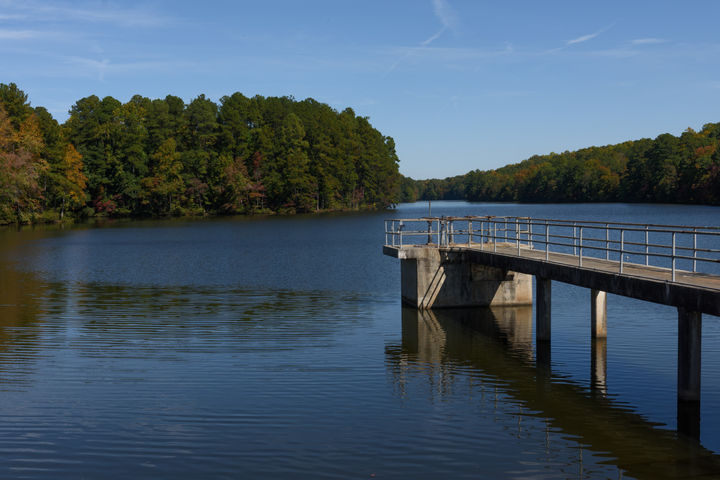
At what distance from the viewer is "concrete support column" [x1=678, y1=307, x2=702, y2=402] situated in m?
13.8

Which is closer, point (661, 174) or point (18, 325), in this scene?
point (18, 325)

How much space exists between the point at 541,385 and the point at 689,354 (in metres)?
3.61

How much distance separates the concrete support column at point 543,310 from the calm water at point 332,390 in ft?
1.92

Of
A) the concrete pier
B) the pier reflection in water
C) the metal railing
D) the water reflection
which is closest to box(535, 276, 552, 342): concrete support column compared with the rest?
the concrete pier

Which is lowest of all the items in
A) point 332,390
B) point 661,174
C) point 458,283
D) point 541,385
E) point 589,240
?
point 541,385

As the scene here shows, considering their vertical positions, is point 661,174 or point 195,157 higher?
point 195,157

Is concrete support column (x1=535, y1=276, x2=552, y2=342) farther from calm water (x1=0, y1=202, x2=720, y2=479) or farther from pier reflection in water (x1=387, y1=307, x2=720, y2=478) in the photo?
calm water (x1=0, y1=202, x2=720, y2=479)

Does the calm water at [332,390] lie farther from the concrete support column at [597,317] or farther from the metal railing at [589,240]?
the metal railing at [589,240]

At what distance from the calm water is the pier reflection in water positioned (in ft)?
0.18

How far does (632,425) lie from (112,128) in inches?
4753

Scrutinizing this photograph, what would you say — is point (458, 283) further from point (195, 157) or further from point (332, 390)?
point (195, 157)

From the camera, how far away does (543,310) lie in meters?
20.5

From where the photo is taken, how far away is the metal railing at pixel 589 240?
16812 millimetres

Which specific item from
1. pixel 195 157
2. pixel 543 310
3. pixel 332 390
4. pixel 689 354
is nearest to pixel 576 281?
pixel 543 310
